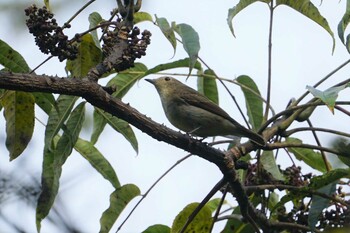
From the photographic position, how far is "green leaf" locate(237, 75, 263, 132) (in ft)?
13.1

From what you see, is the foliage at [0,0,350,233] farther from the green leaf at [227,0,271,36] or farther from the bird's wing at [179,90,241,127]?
the bird's wing at [179,90,241,127]

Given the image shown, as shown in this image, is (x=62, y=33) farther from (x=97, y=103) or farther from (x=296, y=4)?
(x=296, y=4)

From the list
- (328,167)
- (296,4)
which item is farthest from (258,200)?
(296,4)

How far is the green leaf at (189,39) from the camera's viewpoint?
3012 millimetres

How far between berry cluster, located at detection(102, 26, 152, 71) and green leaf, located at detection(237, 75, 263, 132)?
106 cm

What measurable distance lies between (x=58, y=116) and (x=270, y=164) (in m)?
1.13

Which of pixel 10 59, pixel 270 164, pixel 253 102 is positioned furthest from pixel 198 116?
pixel 10 59

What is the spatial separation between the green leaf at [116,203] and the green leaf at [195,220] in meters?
0.29

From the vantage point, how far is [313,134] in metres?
3.70

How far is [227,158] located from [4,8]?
1203 millimetres

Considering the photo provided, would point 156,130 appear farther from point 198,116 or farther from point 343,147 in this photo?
point 198,116

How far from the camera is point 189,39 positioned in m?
3.10

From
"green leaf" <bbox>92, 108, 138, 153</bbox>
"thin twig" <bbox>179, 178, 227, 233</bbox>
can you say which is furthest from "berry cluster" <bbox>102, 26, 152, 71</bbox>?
"thin twig" <bbox>179, 178, 227, 233</bbox>

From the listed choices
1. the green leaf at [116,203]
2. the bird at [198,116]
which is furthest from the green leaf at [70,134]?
the bird at [198,116]
